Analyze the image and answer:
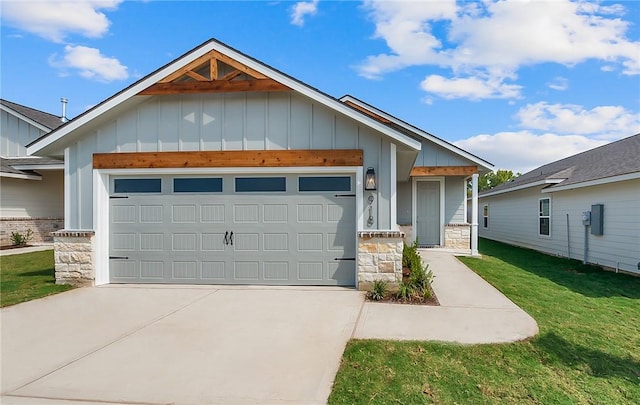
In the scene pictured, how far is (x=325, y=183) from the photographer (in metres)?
7.21

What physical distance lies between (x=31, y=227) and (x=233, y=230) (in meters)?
12.9

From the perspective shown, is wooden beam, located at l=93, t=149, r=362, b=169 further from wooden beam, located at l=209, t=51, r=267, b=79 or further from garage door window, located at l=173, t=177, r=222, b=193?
wooden beam, located at l=209, t=51, r=267, b=79

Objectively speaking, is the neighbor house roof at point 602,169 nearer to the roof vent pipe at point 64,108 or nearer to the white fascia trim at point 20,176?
the white fascia trim at point 20,176

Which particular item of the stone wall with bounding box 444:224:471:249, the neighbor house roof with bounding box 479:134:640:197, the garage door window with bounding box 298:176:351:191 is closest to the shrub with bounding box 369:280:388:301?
the garage door window with bounding box 298:176:351:191

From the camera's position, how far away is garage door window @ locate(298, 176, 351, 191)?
715cm

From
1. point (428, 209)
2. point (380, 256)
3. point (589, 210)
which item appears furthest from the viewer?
point (428, 209)

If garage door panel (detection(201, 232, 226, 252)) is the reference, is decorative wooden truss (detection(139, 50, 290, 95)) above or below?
above

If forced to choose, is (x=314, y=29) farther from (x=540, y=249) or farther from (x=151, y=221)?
(x=540, y=249)

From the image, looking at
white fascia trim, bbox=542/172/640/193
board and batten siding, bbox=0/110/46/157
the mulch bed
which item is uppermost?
board and batten siding, bbox=0/110/46/157

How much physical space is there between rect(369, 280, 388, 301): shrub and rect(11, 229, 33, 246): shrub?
1520 cm

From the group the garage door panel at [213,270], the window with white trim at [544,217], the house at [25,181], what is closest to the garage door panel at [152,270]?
the garage door panel at [213,270]

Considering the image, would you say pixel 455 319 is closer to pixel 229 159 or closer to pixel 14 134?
pixel 229 159

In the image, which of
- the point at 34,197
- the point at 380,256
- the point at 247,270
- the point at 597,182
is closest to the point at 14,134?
the point at 34,197

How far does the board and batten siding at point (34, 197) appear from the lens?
1433 centimetres
